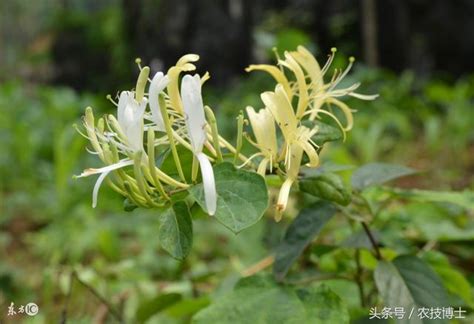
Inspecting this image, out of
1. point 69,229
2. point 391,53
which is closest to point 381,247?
point 69,229

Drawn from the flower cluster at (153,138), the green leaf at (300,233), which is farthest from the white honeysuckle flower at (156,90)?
the green leaf at (300,233)

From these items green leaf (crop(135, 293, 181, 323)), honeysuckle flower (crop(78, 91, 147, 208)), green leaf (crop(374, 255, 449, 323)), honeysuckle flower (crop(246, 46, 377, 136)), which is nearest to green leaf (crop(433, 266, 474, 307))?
green leaf (crop(374, 255, 449, 323))

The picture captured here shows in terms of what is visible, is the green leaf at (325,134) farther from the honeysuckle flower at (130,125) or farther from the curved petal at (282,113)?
the honeysuckle flower at (130,125)

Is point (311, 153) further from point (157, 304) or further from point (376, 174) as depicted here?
point (157, 304)

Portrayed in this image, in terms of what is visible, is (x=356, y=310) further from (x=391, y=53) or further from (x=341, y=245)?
(x=391, y=53)

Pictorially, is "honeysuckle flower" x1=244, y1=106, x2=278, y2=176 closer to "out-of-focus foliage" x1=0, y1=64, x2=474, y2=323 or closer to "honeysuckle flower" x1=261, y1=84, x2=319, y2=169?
"honeysuckle flower" x1=261, y1=84, x2=319, y2=169
